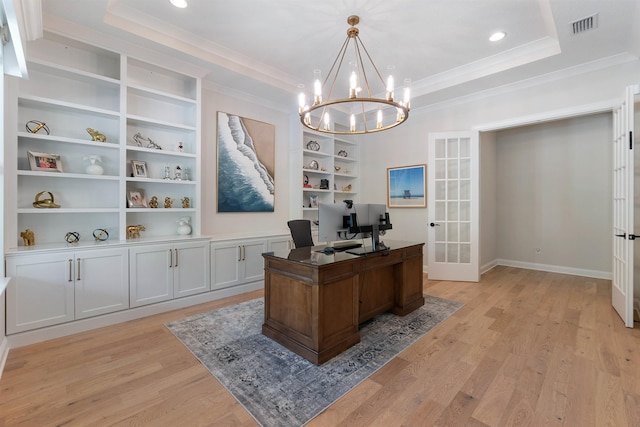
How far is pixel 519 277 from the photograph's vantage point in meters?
4.69

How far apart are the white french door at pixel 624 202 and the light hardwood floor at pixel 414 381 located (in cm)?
27

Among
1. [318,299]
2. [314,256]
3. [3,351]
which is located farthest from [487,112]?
[3,351]

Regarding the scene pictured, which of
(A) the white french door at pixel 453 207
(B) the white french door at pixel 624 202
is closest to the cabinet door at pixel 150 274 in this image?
(A) the white french door at pixel 453 207

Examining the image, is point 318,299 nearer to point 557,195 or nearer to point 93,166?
point 93,166

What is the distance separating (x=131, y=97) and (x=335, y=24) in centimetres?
250

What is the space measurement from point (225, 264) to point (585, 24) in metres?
4.71

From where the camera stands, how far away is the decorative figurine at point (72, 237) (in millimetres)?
2944

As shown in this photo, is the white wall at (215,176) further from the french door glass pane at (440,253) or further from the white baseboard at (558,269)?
the white baseboard at (558,269)

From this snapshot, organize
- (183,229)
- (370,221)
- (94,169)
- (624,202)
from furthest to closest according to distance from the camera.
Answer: (183,229)
(370,221)
(94,169)
(624,202)

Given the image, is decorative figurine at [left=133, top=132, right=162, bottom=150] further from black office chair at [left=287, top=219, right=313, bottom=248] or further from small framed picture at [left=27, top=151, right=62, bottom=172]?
black office chair at [left=287, top=219, right=313, bottom=248]

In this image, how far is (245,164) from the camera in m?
4.39

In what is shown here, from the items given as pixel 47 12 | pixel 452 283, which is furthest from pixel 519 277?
pixel 47 12

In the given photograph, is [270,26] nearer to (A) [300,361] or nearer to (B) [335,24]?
(B) [335,24]

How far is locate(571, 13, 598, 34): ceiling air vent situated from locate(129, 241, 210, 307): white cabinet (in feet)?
15.1
